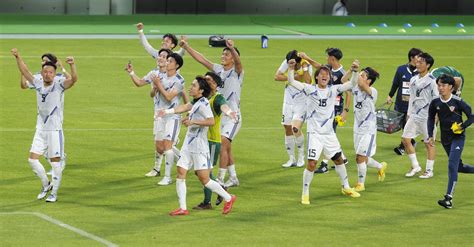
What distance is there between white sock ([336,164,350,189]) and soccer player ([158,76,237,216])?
2.64 meters

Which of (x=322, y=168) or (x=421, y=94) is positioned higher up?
(x=421, y=94)

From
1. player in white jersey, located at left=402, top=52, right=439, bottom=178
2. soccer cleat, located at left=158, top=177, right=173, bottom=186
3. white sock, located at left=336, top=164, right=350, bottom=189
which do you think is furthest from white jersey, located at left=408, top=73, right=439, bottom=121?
soccer cleat, located at left=158, top=177, right=173, bottom=186

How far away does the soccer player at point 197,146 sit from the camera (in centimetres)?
1977

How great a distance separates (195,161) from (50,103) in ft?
10.1

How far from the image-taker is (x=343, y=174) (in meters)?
21.7

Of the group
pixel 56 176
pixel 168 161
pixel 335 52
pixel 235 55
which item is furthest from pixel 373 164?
pixel 56 176

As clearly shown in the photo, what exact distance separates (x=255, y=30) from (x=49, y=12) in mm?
12654

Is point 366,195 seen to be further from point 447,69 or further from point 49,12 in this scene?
point 49,12

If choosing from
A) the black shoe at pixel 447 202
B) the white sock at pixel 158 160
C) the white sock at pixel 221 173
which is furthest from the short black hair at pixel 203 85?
the black shoe at pixel 447 202

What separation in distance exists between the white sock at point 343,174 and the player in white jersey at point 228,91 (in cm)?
209

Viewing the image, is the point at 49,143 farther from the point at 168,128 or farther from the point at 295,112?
the point at 295,112

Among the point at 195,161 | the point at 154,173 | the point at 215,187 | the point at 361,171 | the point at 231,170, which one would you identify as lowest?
the point at 154,173

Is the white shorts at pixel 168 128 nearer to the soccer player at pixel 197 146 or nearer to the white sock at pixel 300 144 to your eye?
the soccer player at pixel 197 146

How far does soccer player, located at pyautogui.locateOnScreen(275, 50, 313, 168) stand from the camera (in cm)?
2342
